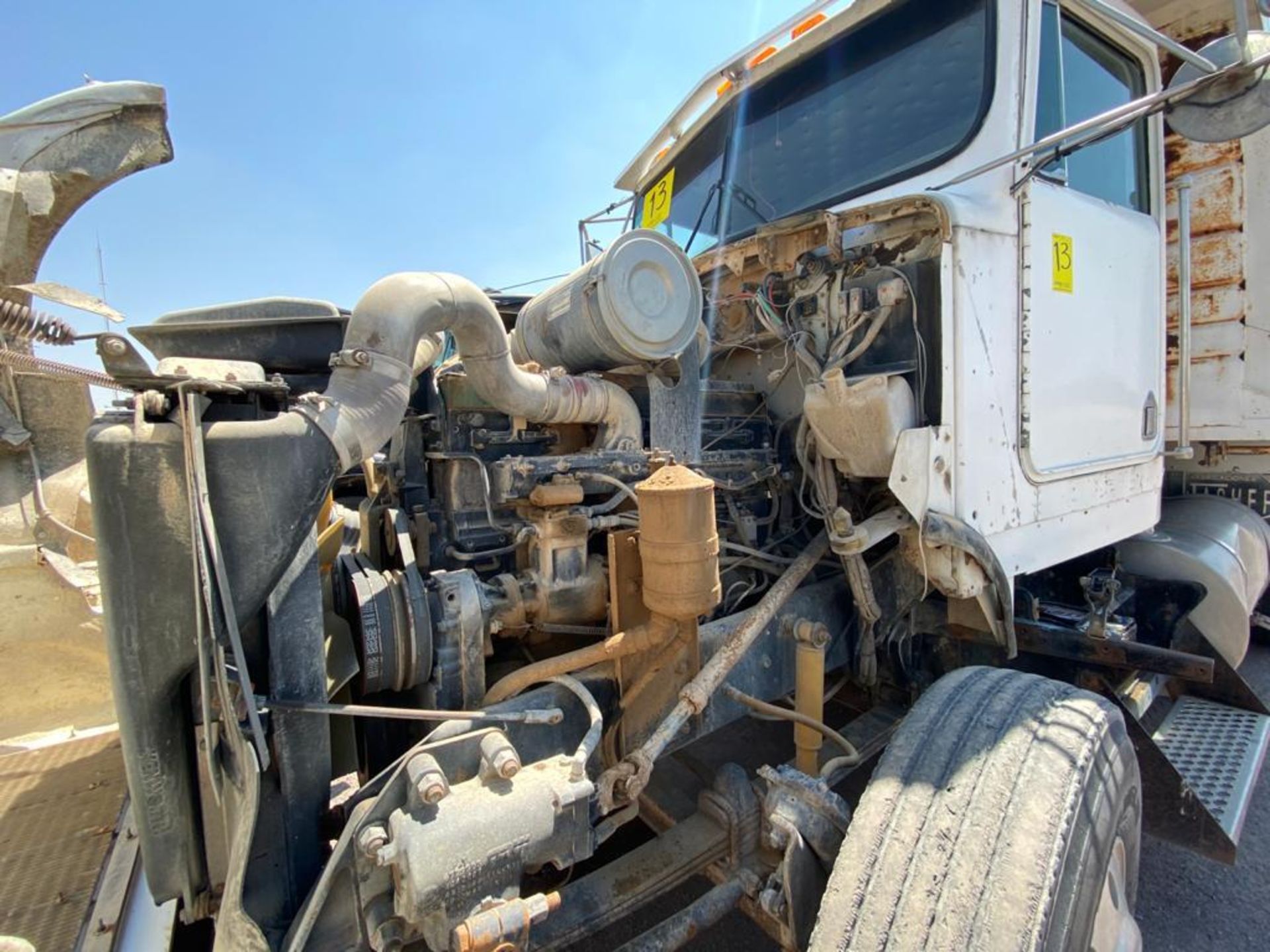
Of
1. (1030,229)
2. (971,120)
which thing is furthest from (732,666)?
(971,120)

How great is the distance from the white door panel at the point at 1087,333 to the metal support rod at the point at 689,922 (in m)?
1.57

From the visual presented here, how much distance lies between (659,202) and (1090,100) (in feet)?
5.94

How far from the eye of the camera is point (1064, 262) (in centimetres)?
223

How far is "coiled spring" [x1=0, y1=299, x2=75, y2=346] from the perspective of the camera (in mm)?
1312

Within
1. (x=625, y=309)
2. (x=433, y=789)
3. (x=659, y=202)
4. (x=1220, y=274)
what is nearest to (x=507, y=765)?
(x=433, y=789)

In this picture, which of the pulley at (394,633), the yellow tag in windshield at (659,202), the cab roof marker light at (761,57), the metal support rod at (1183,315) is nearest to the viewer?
the pulley at (394,633)

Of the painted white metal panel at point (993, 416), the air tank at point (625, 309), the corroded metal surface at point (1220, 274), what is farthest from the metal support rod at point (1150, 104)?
the corroded metal surface at point (1220, 274)

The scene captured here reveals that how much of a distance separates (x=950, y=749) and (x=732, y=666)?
542mm

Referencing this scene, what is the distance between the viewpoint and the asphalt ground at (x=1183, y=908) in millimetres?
2154

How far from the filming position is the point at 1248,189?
124 inches

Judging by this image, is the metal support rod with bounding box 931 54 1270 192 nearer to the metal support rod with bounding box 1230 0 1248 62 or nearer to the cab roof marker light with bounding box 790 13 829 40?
the metal support rod with bounding box 1230 0 1248 62

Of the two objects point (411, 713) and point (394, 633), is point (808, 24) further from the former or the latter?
point (411, 713)

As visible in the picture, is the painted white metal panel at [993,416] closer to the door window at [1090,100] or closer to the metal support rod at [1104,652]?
the metal support rod at [1104,652]

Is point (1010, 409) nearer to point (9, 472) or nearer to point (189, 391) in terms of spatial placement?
point (189, 391)
